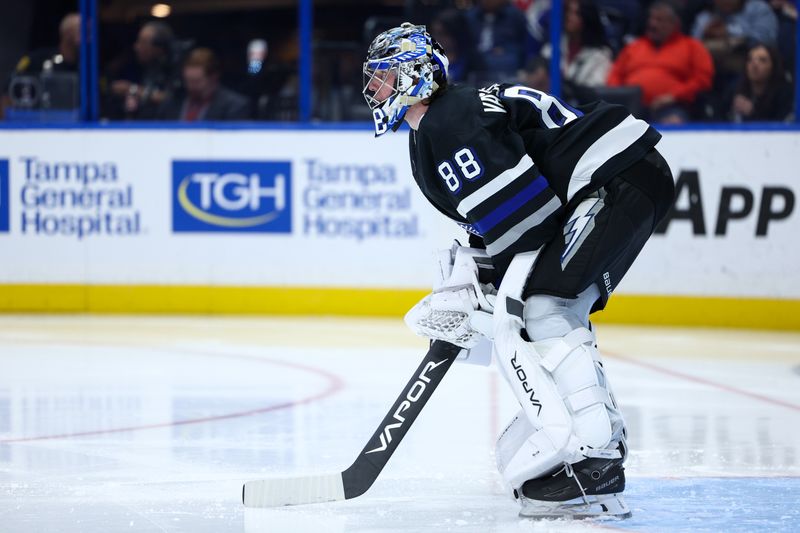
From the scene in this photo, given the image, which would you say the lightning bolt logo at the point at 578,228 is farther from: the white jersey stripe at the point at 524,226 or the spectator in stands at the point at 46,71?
the spectator in stands at the point at 46,71

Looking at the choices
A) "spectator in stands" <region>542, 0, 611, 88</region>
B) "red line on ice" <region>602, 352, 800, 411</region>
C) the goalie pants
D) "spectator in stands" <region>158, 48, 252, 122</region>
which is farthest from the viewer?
"spectator in stands" <region>158, 48, 252, 122</region>

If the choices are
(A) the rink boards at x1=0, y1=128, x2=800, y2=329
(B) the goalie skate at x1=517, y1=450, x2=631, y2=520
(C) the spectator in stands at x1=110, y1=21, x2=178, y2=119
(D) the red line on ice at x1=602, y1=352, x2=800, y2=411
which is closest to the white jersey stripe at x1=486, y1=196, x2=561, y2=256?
(B) the goalie skate at x1=517, y1=450, x2=631, y2=520

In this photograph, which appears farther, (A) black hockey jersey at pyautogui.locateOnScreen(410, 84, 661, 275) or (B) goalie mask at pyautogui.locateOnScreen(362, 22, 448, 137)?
(B) goalie mask at pyautogui.locateOnScreen(362, 22, 448, 137)

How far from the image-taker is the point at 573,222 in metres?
3.13

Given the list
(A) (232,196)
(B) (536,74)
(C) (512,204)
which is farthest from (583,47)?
(C) (512,204)

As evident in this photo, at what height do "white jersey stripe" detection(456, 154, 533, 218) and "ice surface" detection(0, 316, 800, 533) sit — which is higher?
"white jersey stripe" detection(456, 154, 533, 218)

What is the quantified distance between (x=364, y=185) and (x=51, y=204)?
70.8 inches

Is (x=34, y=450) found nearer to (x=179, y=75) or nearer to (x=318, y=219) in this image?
(x=318, y=219)

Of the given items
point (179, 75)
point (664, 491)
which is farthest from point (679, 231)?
point (664, 491)

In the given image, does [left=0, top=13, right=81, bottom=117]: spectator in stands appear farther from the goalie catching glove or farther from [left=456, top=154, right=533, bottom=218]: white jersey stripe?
[left=456, top=154, right=533, bottom=218]: white jersey stripe

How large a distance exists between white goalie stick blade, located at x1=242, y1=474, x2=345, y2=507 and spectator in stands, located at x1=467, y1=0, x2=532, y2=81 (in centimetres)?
473

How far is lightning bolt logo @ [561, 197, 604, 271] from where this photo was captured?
3109 millimetres

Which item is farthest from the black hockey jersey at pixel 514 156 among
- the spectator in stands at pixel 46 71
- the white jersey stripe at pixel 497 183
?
the spectator in stands at pixel 46 71

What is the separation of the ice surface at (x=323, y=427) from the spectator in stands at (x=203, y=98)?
4.49 feet
